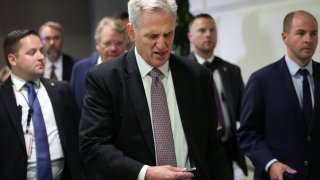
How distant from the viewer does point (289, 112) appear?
2.22 metres

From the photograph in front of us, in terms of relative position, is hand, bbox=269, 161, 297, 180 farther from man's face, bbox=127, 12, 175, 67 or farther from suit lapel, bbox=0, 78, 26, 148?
suit lapel, bbox=0, 78, 26, 148

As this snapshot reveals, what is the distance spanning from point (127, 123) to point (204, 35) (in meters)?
1.90

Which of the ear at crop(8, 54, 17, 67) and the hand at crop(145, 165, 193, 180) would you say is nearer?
the hand at crop(145, 165, 193, 180)

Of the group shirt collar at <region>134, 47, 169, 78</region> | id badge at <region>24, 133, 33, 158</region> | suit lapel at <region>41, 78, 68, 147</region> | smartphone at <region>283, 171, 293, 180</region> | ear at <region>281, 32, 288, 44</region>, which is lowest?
smartphone at <region>283, 171, 293, 180</region>

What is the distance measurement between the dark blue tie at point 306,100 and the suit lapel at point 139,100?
922mm

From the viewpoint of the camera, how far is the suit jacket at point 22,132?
247 cm

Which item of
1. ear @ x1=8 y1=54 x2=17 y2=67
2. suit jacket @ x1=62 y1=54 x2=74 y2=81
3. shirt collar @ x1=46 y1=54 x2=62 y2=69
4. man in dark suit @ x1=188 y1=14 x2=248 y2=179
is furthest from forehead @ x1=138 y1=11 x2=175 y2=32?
shirt collar @ x1=46 y1=54 x2=62 y2=69

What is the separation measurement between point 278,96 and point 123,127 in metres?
0.95

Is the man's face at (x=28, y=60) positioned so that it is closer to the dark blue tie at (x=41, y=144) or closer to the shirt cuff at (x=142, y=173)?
the dark blue tie at (x=41, y=144)

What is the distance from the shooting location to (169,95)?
1.81 meters

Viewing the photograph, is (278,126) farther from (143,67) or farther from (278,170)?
(143,67)

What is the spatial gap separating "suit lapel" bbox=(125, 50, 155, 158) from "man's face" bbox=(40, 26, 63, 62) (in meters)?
3.29

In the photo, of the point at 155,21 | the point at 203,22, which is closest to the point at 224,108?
the point at 203,22

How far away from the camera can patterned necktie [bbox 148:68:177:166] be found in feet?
5.65
